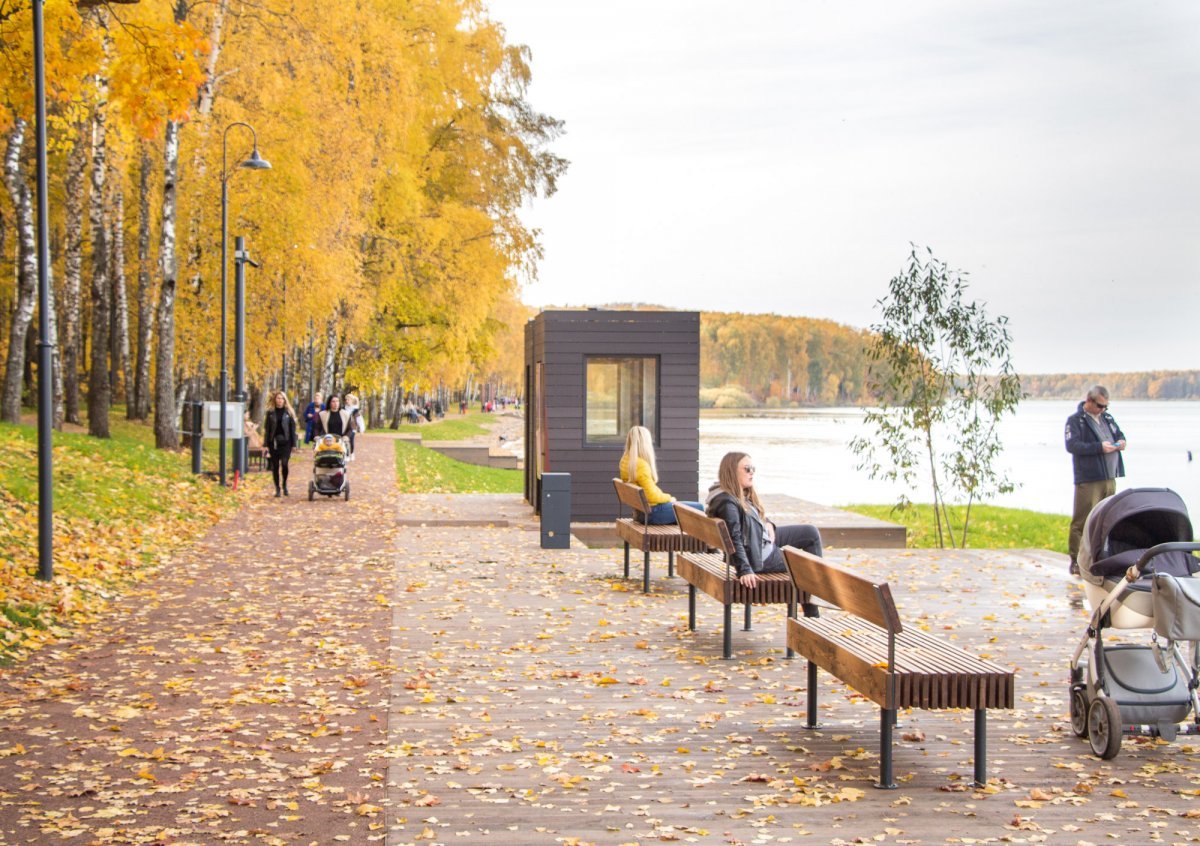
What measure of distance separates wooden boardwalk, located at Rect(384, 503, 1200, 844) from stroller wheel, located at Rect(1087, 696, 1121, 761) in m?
0.07

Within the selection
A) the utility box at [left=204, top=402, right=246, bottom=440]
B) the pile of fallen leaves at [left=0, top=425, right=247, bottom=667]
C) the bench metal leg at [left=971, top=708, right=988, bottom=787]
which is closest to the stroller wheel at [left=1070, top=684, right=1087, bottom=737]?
the bench metal leg at [left=971, top=708, right=988, bottom=787]

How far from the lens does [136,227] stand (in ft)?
117

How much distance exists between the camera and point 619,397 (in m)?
19.5

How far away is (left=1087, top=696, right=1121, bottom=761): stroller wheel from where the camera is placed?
6441 mm

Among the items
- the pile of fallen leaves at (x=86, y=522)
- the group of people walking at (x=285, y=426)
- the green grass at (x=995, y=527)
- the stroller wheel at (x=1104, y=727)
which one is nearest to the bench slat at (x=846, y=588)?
the stroller wheel at (x=1104, y=727)

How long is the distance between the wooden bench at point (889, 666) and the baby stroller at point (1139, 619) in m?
0.59

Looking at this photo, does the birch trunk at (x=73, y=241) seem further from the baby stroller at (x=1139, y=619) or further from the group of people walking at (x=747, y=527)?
the baby stroller at (x=1139, y=619)

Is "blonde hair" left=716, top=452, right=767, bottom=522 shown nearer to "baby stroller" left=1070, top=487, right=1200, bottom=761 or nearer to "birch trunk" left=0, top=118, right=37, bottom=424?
"baby stroller" left=1070, top=487, right=1200, bottom=761

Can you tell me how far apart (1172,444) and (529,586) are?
65946 mm

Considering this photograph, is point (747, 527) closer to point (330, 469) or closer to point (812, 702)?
point (812, 702)

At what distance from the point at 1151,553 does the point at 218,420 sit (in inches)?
734

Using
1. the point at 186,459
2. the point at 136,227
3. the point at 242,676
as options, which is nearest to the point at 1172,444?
the point at 136,227

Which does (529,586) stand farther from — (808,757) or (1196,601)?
(1196,601)

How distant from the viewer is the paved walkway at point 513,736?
549cm
